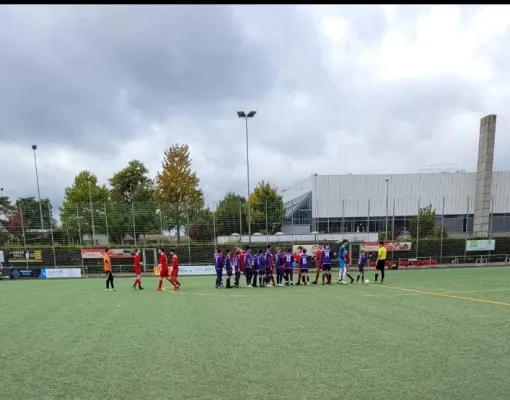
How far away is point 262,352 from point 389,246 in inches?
1105

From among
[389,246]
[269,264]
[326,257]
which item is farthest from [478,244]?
[269,264]

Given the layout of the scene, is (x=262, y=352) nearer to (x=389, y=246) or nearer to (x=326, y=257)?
(x=326, y=257)

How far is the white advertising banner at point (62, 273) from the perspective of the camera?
2716 centimetres

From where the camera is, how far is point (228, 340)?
619 centimetres

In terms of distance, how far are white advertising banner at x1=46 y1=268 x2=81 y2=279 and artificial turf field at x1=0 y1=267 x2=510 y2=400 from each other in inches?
768

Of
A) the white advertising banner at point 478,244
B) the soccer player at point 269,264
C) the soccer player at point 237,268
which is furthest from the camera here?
the white advertising banner at point 478,244

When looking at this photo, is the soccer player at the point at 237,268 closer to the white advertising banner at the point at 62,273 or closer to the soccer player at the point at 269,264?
the soccer player at the point at 269,264

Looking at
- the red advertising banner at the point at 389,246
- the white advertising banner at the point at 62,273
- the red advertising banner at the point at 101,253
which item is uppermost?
the red advertising banner at the point at 389,246

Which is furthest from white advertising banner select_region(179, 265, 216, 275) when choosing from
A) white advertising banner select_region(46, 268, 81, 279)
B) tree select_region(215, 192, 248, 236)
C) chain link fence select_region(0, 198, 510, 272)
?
white advertising banner select_region(46, 268, 81, 279)

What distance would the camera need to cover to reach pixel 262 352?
5453 mm

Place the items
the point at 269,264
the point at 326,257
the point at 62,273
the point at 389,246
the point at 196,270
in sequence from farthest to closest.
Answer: the point at 389,246 → the point at 196,270 → the point at 62,273 → the point at 269,264 → the point at 326,257

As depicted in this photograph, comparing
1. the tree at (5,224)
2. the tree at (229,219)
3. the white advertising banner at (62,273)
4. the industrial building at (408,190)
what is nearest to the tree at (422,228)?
the industrial building at (408,190)

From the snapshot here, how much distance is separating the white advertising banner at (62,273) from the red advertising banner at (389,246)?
75.4ft

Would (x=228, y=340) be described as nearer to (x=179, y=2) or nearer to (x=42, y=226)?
(x=179, y=2)
